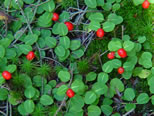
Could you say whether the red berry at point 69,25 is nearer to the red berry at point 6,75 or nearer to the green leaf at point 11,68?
the green leaf at point 11,68

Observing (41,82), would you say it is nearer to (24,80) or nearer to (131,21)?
(24,80)

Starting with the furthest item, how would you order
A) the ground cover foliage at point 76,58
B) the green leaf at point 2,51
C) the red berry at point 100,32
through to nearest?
the green leaf at point 2,51, the red berry at point 100,32, the ground cover foliage at point 76,58

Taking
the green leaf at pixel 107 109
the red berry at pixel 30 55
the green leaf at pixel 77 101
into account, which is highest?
the red berry at pixel 30 55

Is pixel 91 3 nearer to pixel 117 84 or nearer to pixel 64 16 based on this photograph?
pixel 64 16

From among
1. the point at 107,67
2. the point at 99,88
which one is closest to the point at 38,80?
the point at 99,88

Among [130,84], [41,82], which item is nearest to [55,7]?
[41,82]

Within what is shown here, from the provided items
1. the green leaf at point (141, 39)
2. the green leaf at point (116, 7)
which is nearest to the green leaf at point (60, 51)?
the green leaf at point (116, 7)

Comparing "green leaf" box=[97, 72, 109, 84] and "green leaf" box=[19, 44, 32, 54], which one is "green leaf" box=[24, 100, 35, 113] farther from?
"green leaf" box=[97, 72, 109, 84]
